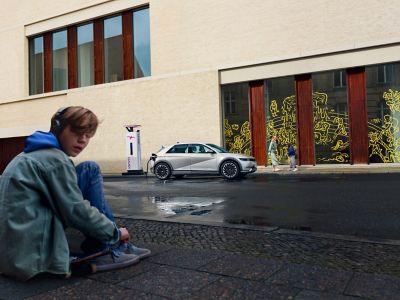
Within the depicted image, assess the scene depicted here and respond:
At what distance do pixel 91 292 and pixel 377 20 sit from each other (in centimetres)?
1737

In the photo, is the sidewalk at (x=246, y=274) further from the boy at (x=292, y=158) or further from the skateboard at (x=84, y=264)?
the boy at (x=292, y=158)

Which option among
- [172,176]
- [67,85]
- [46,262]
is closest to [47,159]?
[46,262]

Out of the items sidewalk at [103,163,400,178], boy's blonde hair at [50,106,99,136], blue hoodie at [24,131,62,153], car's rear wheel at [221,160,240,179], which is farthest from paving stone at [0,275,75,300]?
sidewalk at [103,163,400,178]

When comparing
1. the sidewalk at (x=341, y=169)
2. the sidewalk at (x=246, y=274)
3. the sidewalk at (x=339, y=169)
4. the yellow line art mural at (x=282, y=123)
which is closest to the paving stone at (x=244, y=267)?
the sidewalk at (x=246, y=274)

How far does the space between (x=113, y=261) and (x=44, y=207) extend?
0.83 metres

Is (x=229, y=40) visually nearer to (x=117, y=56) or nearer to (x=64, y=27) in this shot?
(x=117, y=56)

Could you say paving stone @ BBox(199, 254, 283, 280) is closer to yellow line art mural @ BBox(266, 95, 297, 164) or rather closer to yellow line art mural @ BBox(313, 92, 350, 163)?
yellow line art mural @ BBox(313, 92, 350, 163)

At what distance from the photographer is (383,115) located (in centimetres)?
1766

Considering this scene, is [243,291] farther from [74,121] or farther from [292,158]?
[292,158]

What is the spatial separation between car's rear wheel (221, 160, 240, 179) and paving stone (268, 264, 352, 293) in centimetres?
1149

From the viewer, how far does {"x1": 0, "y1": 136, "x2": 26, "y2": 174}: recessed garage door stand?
27.0 meters

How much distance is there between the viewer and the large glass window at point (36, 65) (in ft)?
88.6

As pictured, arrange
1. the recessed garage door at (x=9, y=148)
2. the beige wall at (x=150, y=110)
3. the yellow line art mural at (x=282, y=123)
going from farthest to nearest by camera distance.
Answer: the recessed garage door at (x=9, y=148) → the beige wall at (x=150, y=110) → the yellow line art mural at (x=282, y=123)

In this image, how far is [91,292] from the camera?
302cm
